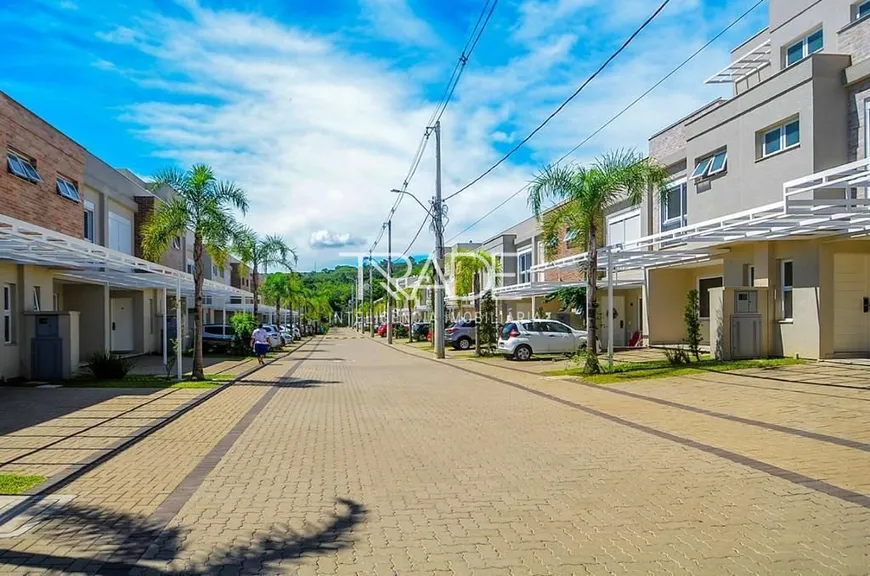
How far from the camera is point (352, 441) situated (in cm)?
1046

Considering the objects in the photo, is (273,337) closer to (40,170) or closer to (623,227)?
(623,227)

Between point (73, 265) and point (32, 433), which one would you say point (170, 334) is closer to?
point (73, 265)

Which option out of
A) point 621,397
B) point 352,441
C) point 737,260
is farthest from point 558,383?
point 352,441

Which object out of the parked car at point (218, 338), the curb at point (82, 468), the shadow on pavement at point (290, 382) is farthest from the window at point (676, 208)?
the parked car at point (218, 338)

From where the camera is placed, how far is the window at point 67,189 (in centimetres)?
2237

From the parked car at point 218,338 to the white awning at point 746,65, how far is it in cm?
2553

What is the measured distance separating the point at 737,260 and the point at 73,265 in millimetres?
18820

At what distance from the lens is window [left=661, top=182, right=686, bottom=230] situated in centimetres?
2791

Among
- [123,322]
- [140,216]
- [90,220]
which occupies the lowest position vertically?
[123,322]

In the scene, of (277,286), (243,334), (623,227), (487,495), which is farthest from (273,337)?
(487,495)

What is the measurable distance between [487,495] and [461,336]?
3100cm

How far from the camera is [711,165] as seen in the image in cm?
2355

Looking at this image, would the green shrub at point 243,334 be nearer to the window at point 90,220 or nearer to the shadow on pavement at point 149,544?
the window at point 90,220

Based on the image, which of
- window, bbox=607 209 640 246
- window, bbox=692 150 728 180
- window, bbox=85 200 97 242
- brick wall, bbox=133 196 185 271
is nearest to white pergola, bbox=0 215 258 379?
window, bbox=85 200 97 242
